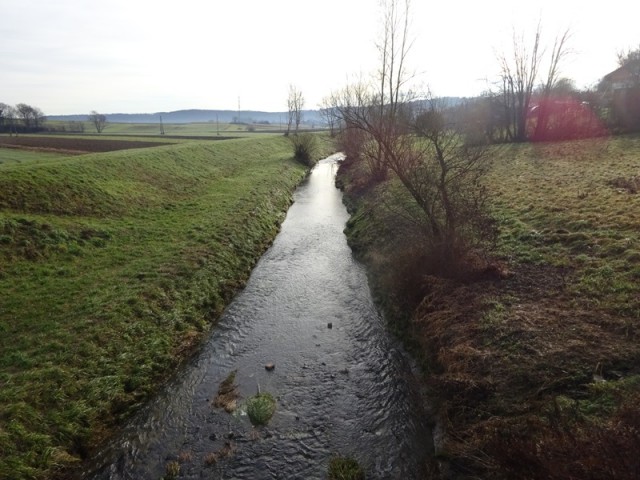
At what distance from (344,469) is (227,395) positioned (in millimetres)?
3925

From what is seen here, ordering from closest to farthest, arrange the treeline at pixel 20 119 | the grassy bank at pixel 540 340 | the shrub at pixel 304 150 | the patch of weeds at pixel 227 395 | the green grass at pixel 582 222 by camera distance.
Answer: the grassy bank at pixel 540 340 → the patch of weeds at pixel 227 395 → the green grass at pixel 582 222 → the shrub at pixel 304 150 → the treeline at pixel 20 119

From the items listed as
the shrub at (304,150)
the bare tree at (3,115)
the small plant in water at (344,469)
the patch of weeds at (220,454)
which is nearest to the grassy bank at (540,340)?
the small plant in water at (344,469)

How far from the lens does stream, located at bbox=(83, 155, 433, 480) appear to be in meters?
8.48

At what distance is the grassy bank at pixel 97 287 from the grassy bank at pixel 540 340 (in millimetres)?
7881

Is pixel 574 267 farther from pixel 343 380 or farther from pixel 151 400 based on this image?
pixel 151 400

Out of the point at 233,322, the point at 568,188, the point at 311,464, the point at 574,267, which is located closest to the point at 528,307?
the point at 574,267

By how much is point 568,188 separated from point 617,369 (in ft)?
50.3

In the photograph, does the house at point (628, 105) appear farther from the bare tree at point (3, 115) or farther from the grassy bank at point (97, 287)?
the bare tree at point (3, 115)

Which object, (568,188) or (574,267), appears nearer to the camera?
(574,267)

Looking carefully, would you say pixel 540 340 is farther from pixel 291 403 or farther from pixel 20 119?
pixel 20 119

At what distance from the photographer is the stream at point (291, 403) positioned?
8.48 m

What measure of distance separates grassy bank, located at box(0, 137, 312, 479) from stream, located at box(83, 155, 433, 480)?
924mm

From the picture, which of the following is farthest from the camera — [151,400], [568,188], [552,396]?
[568,188]

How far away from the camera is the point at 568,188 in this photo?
20.2m
